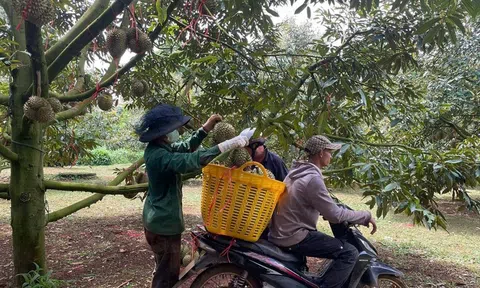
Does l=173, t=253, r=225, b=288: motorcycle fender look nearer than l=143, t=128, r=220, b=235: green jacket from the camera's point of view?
No

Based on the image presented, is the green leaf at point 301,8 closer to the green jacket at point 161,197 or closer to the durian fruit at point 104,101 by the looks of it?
the green jacket at point 161,197

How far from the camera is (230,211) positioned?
2484mm

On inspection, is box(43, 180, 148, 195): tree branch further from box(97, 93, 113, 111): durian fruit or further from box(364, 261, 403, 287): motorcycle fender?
box(364, 261, 403, 287): motorcycle fender

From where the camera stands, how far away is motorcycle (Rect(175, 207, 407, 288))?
2.65 m

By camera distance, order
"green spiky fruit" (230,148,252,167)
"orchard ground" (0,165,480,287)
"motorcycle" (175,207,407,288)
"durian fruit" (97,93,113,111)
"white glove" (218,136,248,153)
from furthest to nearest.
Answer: "orchard ground" (0,165,480,287)
"durian fruit" (97,93,113,111)
"motorcycle" (175,207,407,288)
"green spiky fruit" (230,148,252,167)
"white glove" (218,136,248,153)

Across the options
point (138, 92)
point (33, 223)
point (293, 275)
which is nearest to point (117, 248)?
point (33, 223)

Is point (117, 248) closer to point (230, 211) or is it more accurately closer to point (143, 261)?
point (143, 261)

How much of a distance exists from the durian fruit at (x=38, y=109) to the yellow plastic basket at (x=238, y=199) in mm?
1119

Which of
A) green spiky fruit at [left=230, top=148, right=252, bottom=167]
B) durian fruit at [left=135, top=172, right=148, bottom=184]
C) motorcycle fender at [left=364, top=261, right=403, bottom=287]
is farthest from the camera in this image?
durian fruit at [left=135, top=172, right=148, bottom=184]

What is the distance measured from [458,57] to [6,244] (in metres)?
7.22

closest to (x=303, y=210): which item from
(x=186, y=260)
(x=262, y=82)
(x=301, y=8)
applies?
(x=262, y=82)

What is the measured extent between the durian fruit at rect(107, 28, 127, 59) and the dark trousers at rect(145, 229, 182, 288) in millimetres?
1237

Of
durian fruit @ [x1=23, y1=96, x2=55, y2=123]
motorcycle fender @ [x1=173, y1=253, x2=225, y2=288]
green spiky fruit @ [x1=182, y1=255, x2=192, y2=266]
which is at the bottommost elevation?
green spiky fruit @ [x1=182, y1=255, x2=192, y2=266]

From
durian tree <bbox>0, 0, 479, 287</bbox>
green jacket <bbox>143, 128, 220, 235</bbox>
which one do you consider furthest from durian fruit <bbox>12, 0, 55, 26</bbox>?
green jacket <bbox>143, 128, 220, 235</bbox>
